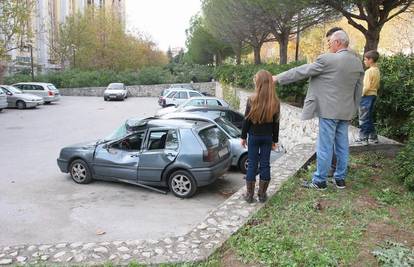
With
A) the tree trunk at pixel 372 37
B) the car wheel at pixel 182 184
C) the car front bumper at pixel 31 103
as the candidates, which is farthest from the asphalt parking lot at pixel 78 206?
the car front bumper at pixel 31 103

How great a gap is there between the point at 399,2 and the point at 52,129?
13.8 m

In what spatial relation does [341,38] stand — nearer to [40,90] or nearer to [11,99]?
[11,99]

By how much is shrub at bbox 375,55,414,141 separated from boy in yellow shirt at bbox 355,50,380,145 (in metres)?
0.52

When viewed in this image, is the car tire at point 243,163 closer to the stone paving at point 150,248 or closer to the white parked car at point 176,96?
the stone paving at point 150,248

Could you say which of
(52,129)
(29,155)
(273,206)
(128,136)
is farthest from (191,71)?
(273,206)

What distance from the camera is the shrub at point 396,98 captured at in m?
6.61

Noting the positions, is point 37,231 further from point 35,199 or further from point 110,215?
point 35,199

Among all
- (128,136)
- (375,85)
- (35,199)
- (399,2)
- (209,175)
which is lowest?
(35,199)

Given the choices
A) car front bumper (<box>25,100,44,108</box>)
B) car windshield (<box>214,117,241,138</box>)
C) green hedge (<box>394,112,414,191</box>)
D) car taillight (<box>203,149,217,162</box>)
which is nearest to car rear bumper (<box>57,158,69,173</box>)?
car taillight (<box>203,149,217,162</box>)

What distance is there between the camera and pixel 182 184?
7.50 meters

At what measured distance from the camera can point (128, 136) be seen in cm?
813

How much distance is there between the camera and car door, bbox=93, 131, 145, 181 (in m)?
7.93

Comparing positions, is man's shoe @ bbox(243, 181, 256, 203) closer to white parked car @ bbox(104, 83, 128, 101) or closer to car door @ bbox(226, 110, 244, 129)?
car door @ bbox(226, 110, 244, 129)

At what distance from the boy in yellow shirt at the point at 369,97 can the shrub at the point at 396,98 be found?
52cm
